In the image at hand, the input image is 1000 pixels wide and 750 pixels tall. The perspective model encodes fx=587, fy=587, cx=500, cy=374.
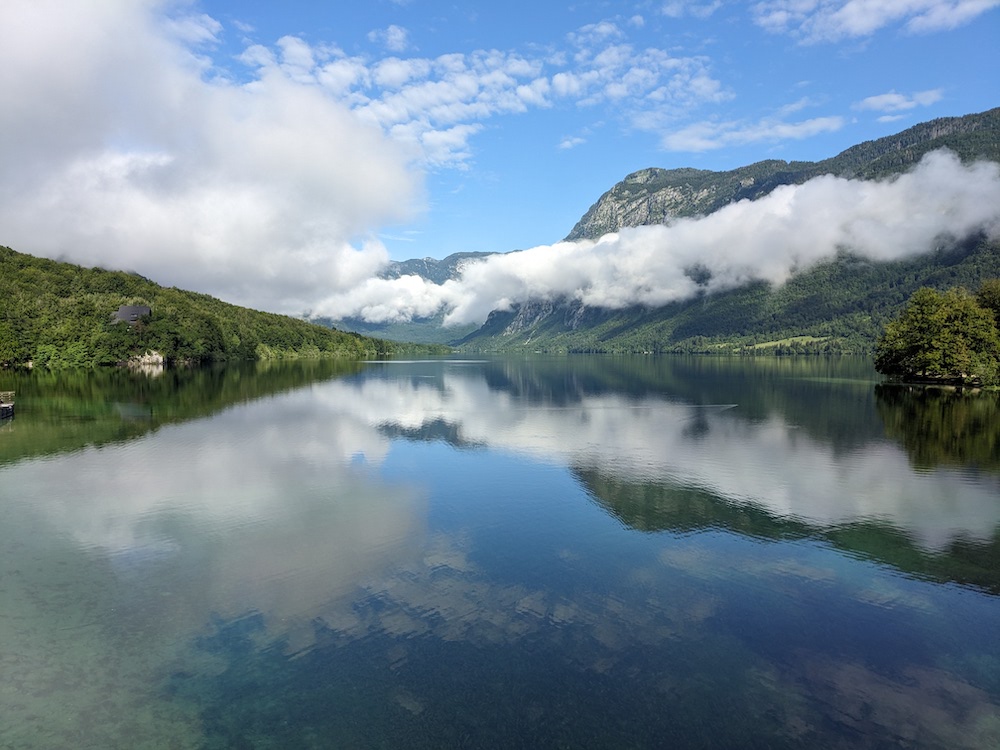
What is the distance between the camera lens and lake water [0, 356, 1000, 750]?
14742 millimetres

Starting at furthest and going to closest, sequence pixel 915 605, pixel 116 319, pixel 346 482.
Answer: pixel 116 319 → pixel 346 482 → pixel 915 605

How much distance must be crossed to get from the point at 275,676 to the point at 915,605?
71.5 feet

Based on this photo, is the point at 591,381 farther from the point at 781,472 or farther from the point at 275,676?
the point at 275,676

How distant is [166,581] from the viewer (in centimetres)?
2289

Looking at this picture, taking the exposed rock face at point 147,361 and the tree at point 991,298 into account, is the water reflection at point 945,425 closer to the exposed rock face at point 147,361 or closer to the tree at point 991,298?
the tree at point 991,298

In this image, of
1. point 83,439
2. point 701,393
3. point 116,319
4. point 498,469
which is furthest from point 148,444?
point 116,319

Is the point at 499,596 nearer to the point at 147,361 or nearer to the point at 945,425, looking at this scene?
the point at 945,425

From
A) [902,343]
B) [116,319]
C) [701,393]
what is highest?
[116,319]

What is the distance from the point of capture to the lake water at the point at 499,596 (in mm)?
14742

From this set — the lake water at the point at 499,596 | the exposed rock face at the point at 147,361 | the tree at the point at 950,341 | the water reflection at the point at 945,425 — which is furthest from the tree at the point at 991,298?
the exposed rock face at the point at 147,361

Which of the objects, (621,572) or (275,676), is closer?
(275,676)

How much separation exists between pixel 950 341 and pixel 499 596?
101116 millimetres

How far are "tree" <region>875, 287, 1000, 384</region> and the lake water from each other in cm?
5232

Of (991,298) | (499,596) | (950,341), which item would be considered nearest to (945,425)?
(950,341)
